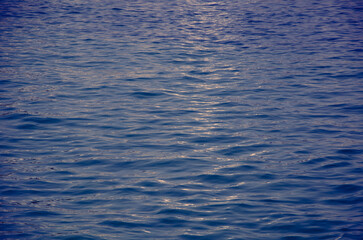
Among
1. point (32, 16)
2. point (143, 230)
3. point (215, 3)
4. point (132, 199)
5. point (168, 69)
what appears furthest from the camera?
point (215, 3)

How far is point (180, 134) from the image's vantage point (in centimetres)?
1075

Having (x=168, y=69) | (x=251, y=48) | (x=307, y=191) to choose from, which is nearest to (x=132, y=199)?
(x=307, y=191)

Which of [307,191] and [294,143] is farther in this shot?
[294,143]

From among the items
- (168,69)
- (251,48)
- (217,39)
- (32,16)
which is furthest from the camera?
(32,16)

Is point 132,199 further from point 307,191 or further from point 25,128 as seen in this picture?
point 25,128

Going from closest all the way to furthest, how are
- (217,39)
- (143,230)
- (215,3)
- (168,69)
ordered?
(143,230), (168,69), (217,39), (215,3)

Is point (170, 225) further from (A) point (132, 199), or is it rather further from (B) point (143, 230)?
(A) point (132, 199)

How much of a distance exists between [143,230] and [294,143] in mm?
4574

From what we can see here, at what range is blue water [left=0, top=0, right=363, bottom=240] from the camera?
726 centimetres

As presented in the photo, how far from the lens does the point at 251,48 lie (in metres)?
18.9

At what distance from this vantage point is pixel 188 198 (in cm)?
786

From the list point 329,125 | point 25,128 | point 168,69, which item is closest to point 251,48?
point 168,69

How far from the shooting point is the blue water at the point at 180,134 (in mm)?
7262

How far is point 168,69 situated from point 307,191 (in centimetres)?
891
